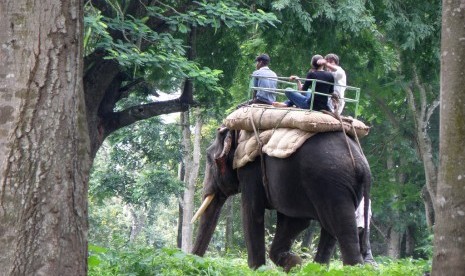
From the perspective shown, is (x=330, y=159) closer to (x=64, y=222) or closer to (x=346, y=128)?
(x=346, y=128)

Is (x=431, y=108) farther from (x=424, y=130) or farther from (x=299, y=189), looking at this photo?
(x=299, y=189)

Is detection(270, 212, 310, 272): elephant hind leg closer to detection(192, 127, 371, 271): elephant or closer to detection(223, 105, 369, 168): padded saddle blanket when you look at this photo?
detection(192, 127, 371, 271): elephant

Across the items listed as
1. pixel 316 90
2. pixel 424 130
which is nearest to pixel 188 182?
pixel 424 130

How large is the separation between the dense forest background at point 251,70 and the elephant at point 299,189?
3.27 ft

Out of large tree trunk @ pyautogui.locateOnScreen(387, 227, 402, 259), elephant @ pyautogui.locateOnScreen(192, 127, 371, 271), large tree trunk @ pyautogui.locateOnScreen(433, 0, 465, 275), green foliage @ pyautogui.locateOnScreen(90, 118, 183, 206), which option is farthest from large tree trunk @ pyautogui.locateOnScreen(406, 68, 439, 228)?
large tree trunk @ pyautogui.locateOnScreen(433, 0, 465, 275)

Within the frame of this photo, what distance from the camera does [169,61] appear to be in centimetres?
1548

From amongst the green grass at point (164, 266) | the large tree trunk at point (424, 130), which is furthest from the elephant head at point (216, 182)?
the large tree trunk at point (424, 130)

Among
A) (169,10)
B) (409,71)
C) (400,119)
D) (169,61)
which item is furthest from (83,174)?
(400,119)

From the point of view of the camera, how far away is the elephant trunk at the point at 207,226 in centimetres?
1385

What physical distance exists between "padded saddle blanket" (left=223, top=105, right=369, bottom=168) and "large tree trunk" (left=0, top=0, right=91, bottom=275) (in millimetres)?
5307

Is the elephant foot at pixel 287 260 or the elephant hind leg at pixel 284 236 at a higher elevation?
the elephant hind leg at pixel 284 236

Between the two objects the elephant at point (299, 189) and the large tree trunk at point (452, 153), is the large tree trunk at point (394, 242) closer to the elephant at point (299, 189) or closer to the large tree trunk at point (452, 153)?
the elephant at point (299, 189)

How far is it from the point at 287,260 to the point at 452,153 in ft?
22.4

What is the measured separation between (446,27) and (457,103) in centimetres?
49
